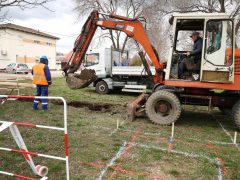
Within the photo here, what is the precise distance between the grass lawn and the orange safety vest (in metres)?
0.96

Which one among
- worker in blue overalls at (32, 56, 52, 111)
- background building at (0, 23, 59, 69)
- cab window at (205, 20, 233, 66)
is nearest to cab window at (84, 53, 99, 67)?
worker in blue overalls at (32, 56, 52, 111)

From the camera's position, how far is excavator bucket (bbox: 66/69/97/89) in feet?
30.5

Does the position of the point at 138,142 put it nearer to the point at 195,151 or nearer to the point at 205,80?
the point at 195,151

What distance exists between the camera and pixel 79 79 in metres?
9.34

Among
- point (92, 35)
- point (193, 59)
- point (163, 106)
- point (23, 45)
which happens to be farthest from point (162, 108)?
point (23, 45)

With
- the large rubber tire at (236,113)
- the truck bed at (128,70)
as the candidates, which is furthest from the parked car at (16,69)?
the large rubber tire at (236,113)

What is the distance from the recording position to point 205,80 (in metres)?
6.77

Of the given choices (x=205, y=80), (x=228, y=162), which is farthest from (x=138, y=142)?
(x=205, y=80)

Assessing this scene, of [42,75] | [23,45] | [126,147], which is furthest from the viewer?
[23,45]

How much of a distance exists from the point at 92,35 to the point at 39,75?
245 cm

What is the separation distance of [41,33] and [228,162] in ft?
158

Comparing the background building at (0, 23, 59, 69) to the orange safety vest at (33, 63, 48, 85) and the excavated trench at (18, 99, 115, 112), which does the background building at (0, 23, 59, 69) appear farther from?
the orange safety vest at (33, 63, 48, 85)

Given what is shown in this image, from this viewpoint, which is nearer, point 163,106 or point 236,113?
point 236,113

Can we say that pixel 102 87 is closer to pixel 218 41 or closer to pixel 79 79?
pixel 79 79
